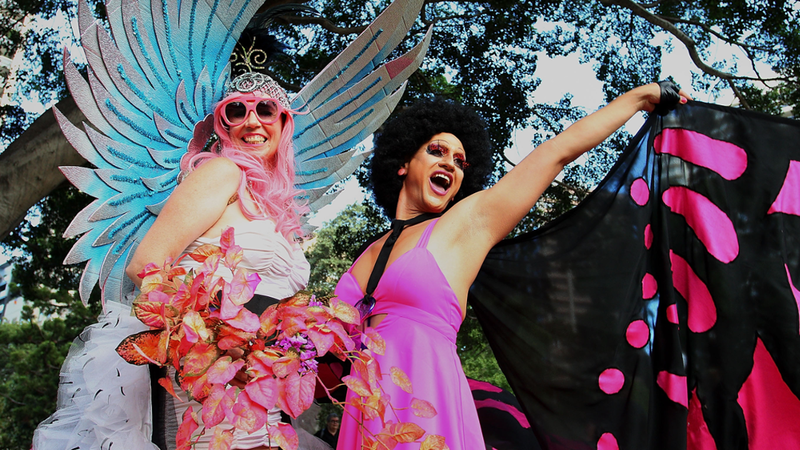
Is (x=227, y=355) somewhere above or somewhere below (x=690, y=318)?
below

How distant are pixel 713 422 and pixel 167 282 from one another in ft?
6.39

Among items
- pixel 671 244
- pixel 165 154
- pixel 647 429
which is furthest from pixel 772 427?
pixel 165 154

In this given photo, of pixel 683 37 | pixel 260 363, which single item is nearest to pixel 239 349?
pixel 260 363

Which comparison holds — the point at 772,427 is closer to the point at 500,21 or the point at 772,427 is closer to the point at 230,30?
the point at 230,30

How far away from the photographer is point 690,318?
7.95ft

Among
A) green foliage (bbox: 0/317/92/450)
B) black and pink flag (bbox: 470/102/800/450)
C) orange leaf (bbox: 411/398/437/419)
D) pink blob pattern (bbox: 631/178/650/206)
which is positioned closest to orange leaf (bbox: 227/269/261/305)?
orange leaf (bbox: 411/398/437/419)

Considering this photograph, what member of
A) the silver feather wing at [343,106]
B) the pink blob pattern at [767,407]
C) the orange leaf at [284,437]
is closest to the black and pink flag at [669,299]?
the pink blob pattern at [767,407]

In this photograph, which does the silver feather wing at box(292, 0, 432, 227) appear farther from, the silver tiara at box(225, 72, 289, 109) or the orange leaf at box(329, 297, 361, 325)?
the orange leaf at box(329, 297, 361, 325)

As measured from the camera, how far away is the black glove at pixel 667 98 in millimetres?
2535

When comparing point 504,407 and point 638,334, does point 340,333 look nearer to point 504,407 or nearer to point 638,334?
point 638,334

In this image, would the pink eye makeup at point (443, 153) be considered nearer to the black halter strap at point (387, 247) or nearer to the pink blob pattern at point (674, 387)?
the black halter strap at point (387, 247)

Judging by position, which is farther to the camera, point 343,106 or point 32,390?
point 32,390

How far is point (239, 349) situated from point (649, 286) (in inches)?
66.9

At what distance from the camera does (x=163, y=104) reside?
2822mm
